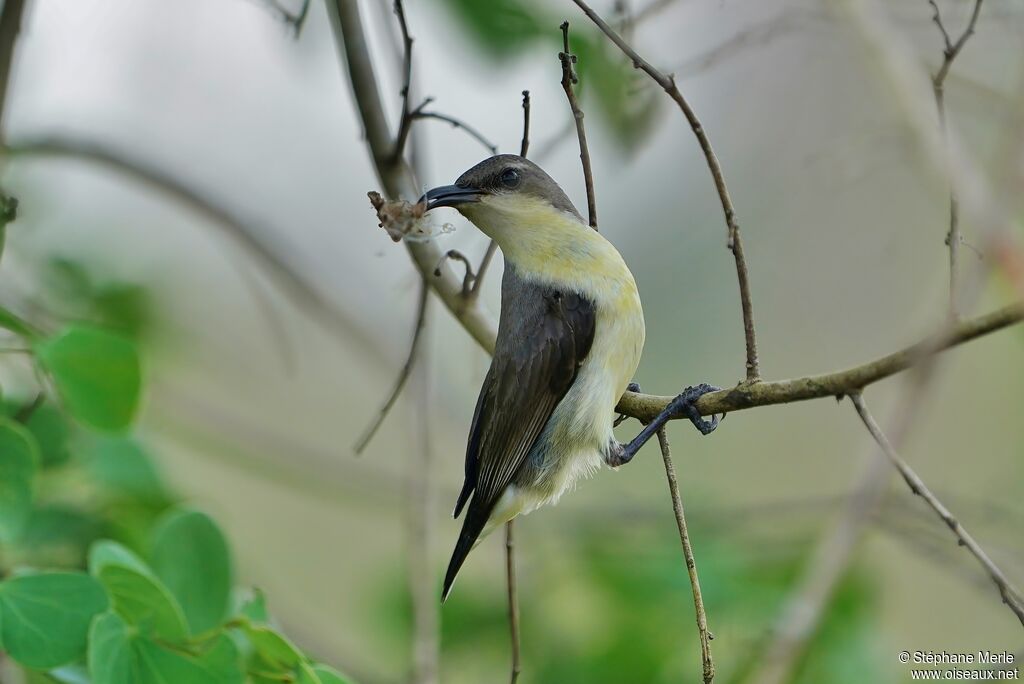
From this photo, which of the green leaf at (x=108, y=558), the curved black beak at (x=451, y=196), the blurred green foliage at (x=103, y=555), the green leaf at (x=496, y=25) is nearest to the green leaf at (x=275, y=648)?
the blurred green foliage at (x=103, y=555)

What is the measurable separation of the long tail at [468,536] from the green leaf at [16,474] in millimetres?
961

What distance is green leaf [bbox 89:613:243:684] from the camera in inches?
70.3

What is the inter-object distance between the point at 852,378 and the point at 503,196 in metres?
1.43

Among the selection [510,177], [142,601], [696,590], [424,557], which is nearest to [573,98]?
[510,177]

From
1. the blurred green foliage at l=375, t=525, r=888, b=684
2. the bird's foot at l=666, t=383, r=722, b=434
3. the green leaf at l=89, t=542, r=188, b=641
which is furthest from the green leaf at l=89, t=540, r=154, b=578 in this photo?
the blurred green foliage at l=375, t=525, r=888, b=684

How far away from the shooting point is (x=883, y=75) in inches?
81.0

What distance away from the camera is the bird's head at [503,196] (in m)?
2.71

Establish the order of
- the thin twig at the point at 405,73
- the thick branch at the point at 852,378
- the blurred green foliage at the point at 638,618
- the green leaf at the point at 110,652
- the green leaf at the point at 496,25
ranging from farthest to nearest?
the blurred green foliage at the point at 638,618 < the green leaf at the point at 496,25 < the thin twig at the point at 405,73 < the green leaf at the point at 110,652 < the thick branch at the point at 852,378

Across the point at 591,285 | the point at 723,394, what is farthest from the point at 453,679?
the point at 723,394

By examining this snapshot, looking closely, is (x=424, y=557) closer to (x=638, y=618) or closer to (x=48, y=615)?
(x=638, y=618)

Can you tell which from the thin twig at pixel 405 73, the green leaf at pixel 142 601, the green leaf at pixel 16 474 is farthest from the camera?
the thin twig at pixel 405 73

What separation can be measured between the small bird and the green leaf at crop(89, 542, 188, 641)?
0.82 metres

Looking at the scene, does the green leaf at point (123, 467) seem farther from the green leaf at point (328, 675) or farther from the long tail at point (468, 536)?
the green leaf at point (328, 675)

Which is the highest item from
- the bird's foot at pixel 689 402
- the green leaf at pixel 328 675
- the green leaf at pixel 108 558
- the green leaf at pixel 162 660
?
the bird's foot at pixel 689 402
